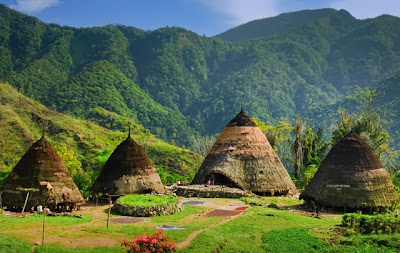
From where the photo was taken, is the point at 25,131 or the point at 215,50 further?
the point at 215,50

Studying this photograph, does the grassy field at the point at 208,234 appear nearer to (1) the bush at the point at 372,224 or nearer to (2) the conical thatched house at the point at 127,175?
(1) the bush at the point at 372,224

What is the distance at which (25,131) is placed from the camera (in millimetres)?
54094

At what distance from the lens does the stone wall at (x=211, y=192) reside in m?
30.5

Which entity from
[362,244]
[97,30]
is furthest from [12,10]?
[362,244]

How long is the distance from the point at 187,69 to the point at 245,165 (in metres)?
110

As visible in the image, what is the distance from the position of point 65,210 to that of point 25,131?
33402 millimetres

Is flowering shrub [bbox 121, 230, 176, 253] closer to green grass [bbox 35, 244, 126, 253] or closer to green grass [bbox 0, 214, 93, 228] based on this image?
green grass [bbox 35, 244, 126, 253]

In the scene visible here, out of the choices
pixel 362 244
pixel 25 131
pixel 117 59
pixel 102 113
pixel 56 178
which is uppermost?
pixel 117 59

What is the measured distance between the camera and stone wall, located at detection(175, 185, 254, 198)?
30466 millimetres

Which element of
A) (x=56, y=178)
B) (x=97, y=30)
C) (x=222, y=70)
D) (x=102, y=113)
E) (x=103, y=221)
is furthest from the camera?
(x=222, y=70)

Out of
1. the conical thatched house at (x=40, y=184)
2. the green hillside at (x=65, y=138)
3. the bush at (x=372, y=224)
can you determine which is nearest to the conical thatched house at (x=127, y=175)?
the conical thatched house at (x=40, y=184)

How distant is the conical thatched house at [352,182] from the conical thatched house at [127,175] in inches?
414

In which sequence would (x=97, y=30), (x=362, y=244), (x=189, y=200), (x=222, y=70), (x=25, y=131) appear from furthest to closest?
1. (x=222, y=70)
2. (x=97, y=30)
3. (x=25, y=131)
4. (x=189, y=200)
5. (x=362, y=244)

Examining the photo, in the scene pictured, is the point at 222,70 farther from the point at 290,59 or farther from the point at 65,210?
the point at 65,210
